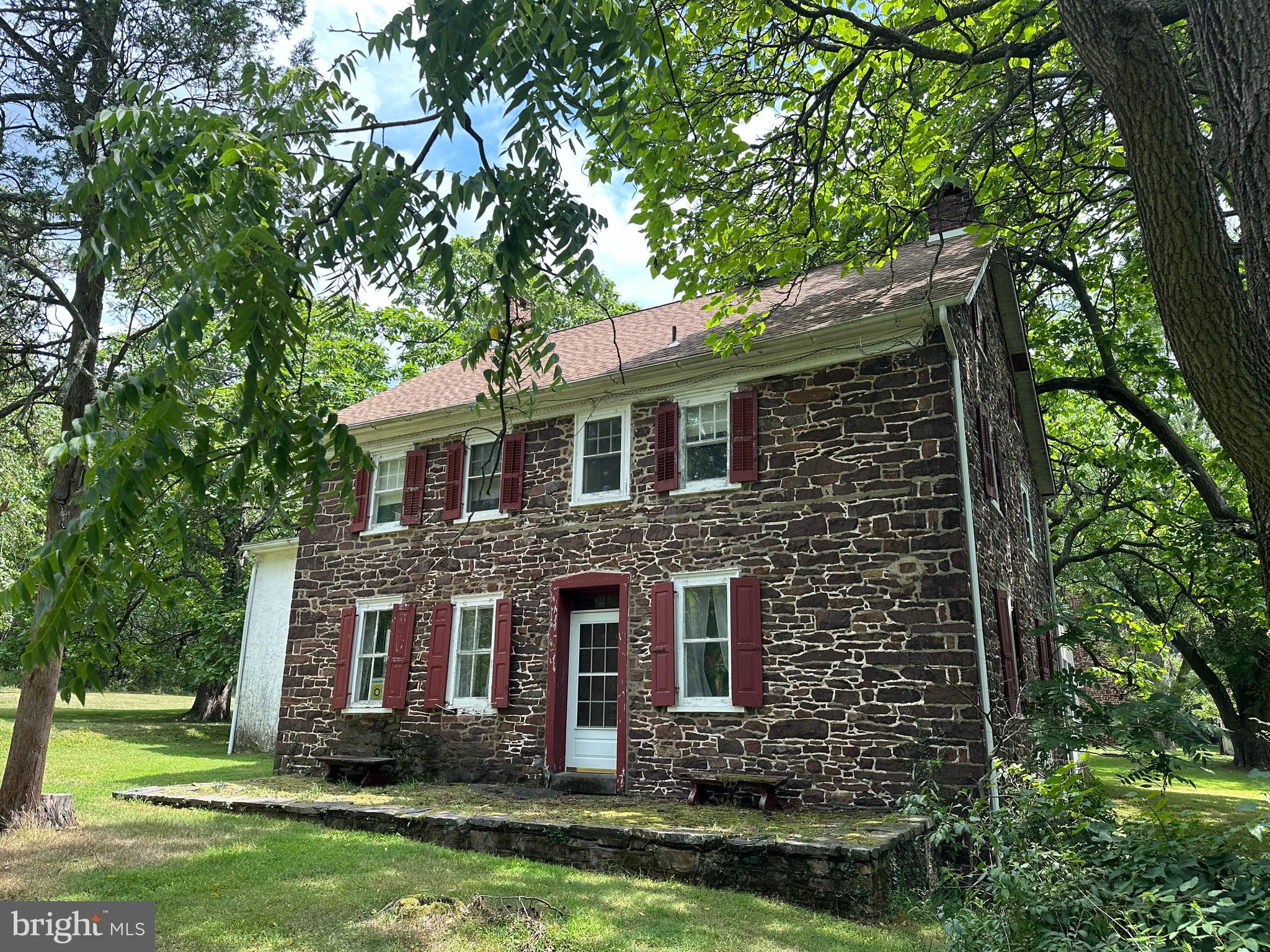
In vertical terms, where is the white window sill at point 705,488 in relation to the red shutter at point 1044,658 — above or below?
above

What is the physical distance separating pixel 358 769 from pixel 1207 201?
11554mm

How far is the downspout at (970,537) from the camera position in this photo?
8109 mm

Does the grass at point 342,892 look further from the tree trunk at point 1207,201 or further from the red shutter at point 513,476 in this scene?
the red shutter at point 513,476

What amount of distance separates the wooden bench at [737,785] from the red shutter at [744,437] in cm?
334

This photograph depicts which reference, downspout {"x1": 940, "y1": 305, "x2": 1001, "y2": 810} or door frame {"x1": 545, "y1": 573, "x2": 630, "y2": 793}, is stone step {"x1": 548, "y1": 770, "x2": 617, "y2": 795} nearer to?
door frame {"x1": 545, "y1": 573, "x2": 630, "y2": 793}

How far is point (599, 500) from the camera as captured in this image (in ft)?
36.2

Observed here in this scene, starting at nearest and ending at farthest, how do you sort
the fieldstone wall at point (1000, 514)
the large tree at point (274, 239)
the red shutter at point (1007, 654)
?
the large tree at point (274, 239) → the fieldstone wall at point (1000, 514) → the red shutter at point (1007, 654)

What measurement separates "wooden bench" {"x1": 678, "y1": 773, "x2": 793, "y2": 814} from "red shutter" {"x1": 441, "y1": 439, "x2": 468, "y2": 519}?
17.0 feet

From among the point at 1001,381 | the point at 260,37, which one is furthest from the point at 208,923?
the point at 1001,381

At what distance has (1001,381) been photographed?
1283 centimetres

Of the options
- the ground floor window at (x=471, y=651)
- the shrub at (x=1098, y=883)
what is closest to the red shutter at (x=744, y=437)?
the ground floor window at (x=471, y=651)

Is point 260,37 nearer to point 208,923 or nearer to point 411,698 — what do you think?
point 208,923

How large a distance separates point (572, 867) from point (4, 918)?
4.30 metres

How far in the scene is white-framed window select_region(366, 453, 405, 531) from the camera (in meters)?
13.2
